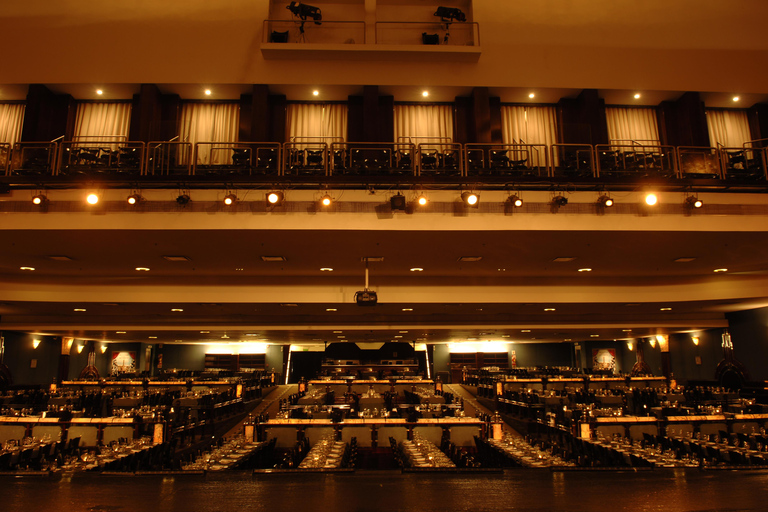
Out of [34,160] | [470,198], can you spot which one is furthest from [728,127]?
[34,160]

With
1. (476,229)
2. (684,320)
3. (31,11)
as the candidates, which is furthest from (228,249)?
(684,320)

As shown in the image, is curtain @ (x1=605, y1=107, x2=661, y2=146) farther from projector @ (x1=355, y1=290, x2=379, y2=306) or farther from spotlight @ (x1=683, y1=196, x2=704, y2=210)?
projector @ (x1=355, y1=290, x2=379, y2=306)

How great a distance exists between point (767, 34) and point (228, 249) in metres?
14.9

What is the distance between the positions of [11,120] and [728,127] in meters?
19.3

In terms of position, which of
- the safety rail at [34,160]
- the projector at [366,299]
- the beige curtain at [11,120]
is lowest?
the projector at [366,299]

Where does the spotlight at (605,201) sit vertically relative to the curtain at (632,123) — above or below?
below

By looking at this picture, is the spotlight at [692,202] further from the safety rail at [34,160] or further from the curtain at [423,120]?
the safety rail at [34,160]

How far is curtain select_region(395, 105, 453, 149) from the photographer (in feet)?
44.9

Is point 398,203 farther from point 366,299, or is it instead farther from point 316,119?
point 316,119

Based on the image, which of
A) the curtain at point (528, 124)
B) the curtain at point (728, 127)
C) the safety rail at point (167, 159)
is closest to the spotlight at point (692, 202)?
the curtain at point (528, 124)

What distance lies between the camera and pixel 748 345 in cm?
1881

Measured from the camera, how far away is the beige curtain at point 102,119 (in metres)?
13.3

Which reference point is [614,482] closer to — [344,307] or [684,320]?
[344,307]

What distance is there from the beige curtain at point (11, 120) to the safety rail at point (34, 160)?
3.68m
